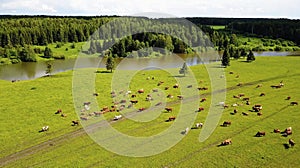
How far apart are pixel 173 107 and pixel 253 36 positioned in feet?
529

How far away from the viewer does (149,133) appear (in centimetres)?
3738

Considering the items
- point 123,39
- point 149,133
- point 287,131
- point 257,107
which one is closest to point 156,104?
point 149,133

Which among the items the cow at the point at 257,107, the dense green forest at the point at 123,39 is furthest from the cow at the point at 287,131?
the dense green forest at the point at 123,39

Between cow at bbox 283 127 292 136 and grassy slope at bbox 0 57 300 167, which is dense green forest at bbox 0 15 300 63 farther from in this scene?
cow at bbox 283 127 292 136

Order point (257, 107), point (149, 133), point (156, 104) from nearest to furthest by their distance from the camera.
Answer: point (149, 133) < point (257, 107) < point (156, 104)

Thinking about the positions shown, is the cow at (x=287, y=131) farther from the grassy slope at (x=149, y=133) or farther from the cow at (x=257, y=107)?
the cow at (x=257, y=107)

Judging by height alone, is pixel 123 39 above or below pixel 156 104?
above

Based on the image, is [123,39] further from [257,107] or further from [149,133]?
[149,133]

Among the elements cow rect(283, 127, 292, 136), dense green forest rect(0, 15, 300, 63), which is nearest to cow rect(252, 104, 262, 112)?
cow rect(283, 127, 292, 136)

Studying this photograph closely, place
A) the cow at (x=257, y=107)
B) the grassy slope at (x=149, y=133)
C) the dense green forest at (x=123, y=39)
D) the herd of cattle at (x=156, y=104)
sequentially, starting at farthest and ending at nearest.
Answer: the dense green forest at (x=123, y=39), the cow at (x=257, y=107), the herd of cattle at (x=156, y=104), the grassy slope at (x=149, y=133)

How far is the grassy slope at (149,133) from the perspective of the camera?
1197 inches

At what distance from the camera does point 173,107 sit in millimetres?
47656

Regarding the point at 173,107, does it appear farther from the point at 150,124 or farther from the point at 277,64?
the point at 277,64

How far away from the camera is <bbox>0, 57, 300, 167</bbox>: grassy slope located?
3041 centimetres
